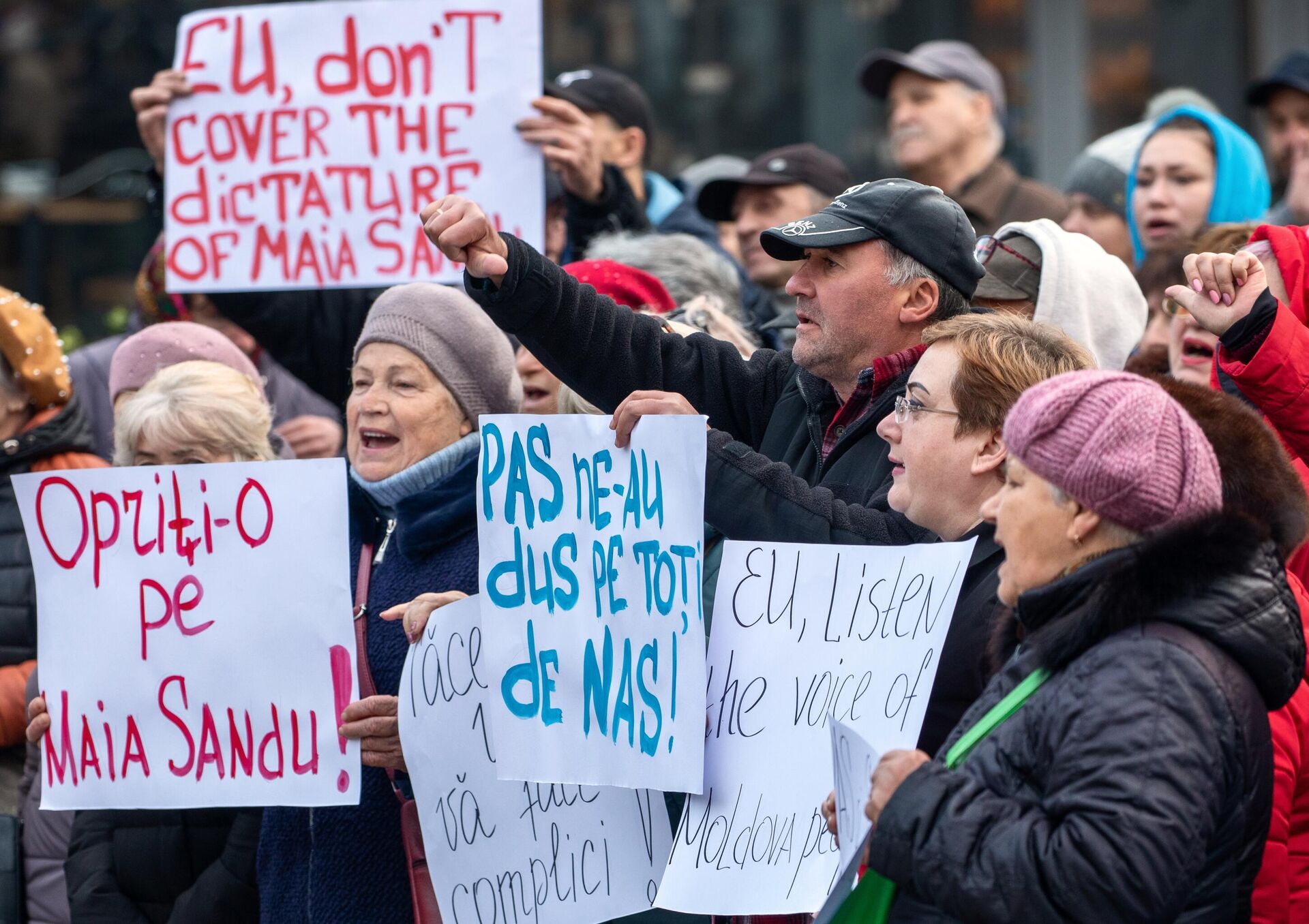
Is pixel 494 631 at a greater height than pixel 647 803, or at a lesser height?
greater

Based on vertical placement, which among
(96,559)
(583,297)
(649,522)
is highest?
(583,297)

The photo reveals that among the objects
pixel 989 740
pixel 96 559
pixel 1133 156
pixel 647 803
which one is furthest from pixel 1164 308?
pixel 96 559

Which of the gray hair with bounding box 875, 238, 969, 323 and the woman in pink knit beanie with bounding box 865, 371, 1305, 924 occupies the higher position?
the gray hair with bounding box 875, 238, 969, 323

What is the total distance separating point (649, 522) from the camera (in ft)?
9.30

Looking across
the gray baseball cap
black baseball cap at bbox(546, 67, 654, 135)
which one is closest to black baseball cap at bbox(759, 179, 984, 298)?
black baseball cap at bbox(546, 67, 654, 135)

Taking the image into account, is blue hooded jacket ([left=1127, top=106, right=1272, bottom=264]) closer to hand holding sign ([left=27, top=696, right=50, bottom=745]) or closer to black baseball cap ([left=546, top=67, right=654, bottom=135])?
black baseball cap ([left=546, top=67, right=654, bottom=135])

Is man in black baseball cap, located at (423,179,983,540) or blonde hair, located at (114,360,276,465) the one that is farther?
blonde hair, located at (114,360,276,465)

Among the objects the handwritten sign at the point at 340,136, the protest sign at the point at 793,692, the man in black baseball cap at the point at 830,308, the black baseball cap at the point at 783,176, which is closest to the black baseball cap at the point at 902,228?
the man in black baseball cap at the point at 830,308

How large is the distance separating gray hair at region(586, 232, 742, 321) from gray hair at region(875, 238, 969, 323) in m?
1.17

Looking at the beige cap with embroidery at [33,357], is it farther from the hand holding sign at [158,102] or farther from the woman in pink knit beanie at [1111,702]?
the woman in pink knit beanie at [1111,702]

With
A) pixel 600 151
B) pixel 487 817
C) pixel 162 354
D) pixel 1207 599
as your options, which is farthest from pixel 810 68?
pixel 1207 599

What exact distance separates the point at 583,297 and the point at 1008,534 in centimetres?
123

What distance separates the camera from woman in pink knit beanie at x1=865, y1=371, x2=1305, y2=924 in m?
1.99

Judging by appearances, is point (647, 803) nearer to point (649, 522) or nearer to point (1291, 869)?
point (649, 522)
